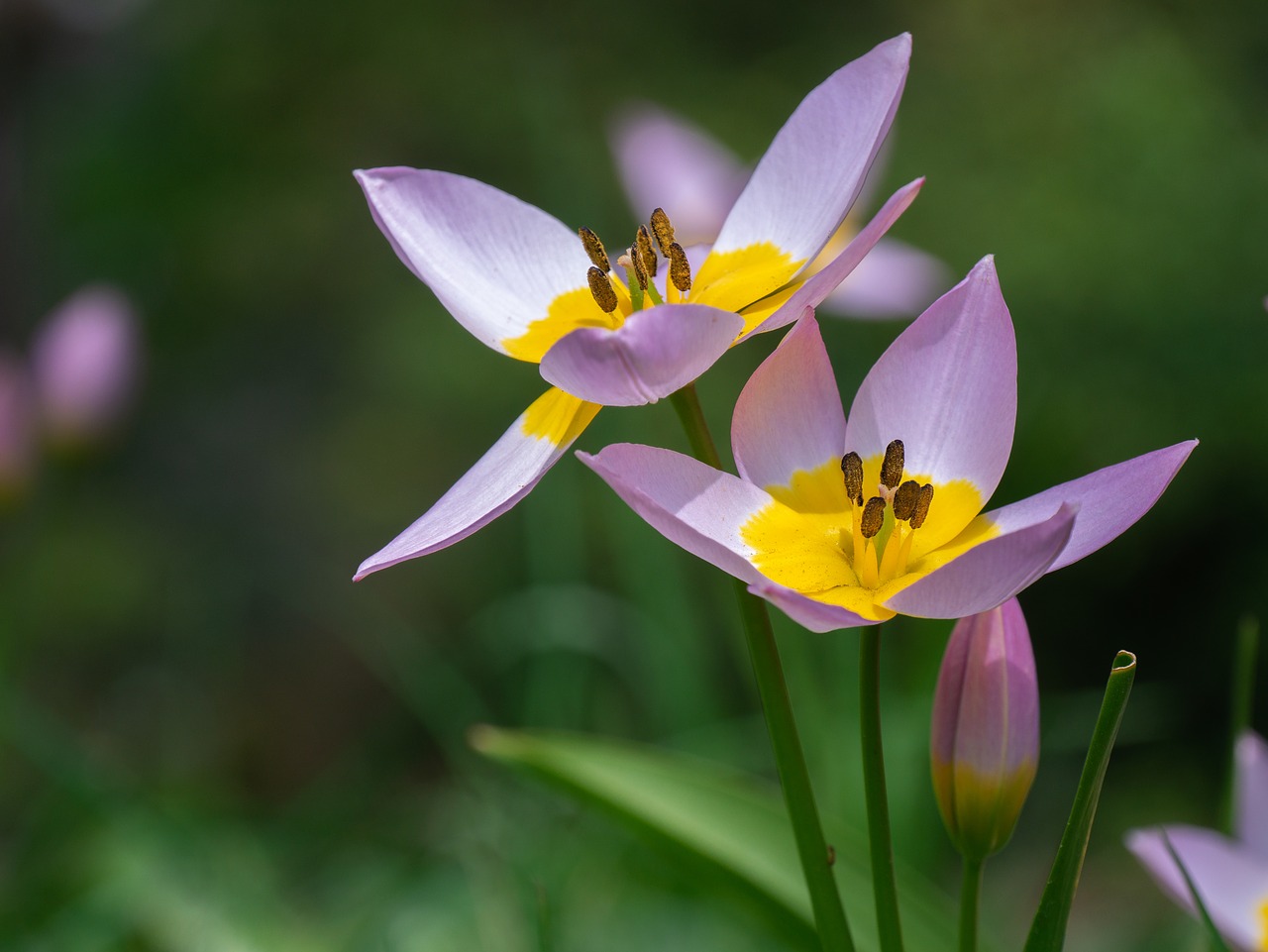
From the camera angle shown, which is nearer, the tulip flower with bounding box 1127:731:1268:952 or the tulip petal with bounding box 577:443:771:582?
the tulip petal with bounding box 577:443:771:582

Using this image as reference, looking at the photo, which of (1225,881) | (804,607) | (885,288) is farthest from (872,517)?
(885,288)

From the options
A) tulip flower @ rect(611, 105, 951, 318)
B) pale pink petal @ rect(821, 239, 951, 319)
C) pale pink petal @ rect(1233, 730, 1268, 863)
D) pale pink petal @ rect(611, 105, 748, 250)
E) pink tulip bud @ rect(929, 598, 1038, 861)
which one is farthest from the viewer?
pale pink petal @ rect(611, 105, 748, 250)

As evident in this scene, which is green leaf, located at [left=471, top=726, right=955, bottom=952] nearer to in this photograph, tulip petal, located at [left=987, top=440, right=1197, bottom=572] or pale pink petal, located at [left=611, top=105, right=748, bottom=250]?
tulip petal, located at [left=987, top=440, right=1197, bottom=572]

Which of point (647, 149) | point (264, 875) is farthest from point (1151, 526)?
point (264, 875)

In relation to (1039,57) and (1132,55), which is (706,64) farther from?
(1132,55)

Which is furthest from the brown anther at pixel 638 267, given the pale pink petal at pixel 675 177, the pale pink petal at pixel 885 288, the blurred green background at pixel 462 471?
the pale pink petal at pixel 675 177

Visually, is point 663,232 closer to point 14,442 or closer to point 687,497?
point 687,497

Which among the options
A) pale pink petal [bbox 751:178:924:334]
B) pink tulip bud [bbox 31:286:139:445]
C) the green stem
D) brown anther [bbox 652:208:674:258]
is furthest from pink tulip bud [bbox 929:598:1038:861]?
pink tulip bud [bbox 31:286:139:445]
